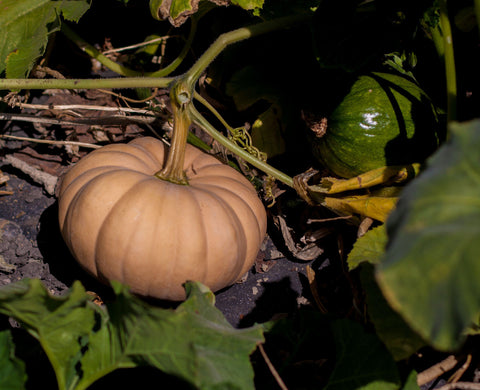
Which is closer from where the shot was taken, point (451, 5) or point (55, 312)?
point (55, 312)

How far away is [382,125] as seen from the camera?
160 cm

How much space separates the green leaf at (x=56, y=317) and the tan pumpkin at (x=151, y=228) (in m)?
0.23

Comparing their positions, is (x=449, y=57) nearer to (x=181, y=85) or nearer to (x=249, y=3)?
(x=249, y=3)

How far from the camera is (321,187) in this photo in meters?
1.67

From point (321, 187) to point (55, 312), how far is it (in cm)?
96

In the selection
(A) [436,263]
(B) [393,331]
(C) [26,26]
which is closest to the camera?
(A) [436,263]

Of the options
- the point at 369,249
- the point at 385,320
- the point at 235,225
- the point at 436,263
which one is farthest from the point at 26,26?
the point at 436,263

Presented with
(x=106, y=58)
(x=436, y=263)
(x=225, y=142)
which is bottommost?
(x=225, y=142)

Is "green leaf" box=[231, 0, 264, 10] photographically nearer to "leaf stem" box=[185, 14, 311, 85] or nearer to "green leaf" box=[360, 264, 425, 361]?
"leaf stem" box=[185, 14, 311, 85]

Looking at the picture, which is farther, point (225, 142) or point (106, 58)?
point (106, 58)

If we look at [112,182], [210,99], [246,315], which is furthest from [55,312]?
[210,99]

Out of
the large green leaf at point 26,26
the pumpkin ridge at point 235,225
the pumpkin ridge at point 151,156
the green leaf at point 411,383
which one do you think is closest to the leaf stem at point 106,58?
the large green leaf at point 26,26

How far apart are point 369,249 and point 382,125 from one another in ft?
1.55

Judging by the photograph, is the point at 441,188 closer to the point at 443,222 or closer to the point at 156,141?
the point at 443,222
